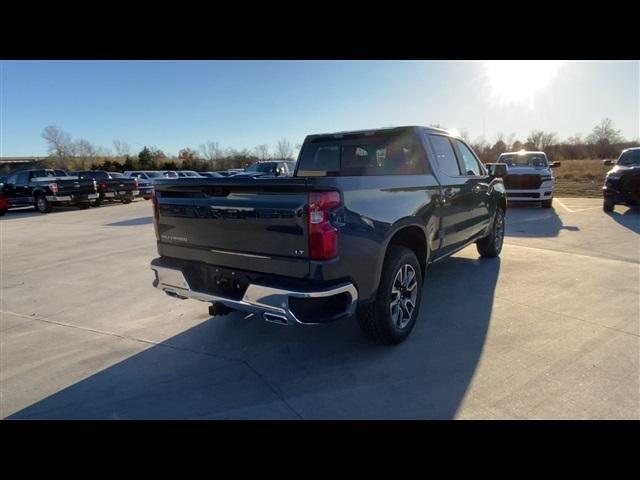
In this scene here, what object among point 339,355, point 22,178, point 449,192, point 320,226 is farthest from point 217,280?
point 22,178

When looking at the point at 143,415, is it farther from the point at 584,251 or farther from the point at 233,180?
the point at 584,251

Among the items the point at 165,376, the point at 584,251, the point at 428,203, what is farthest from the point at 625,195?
the point at 165,376

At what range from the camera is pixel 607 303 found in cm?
428

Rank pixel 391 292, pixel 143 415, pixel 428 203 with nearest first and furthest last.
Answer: pixel 143 415, pixel 391 292, pixel 428 203

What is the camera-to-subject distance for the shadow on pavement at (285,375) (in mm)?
2570

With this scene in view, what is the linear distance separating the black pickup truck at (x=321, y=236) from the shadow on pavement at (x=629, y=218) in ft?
24.7

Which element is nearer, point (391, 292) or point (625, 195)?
point (391, 292)

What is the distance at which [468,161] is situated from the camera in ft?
17.3

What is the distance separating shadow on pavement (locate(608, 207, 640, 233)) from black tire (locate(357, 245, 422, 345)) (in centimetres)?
820

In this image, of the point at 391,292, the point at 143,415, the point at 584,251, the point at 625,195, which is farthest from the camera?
the point at 625,195

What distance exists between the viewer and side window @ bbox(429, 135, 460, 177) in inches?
171

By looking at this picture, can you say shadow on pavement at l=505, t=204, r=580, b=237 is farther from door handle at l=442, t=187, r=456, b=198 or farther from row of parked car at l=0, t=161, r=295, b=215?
row of parked car at l=0, t=161, r=295, b=215

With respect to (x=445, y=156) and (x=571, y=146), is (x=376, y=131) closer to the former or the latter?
(x=445, y=156)
